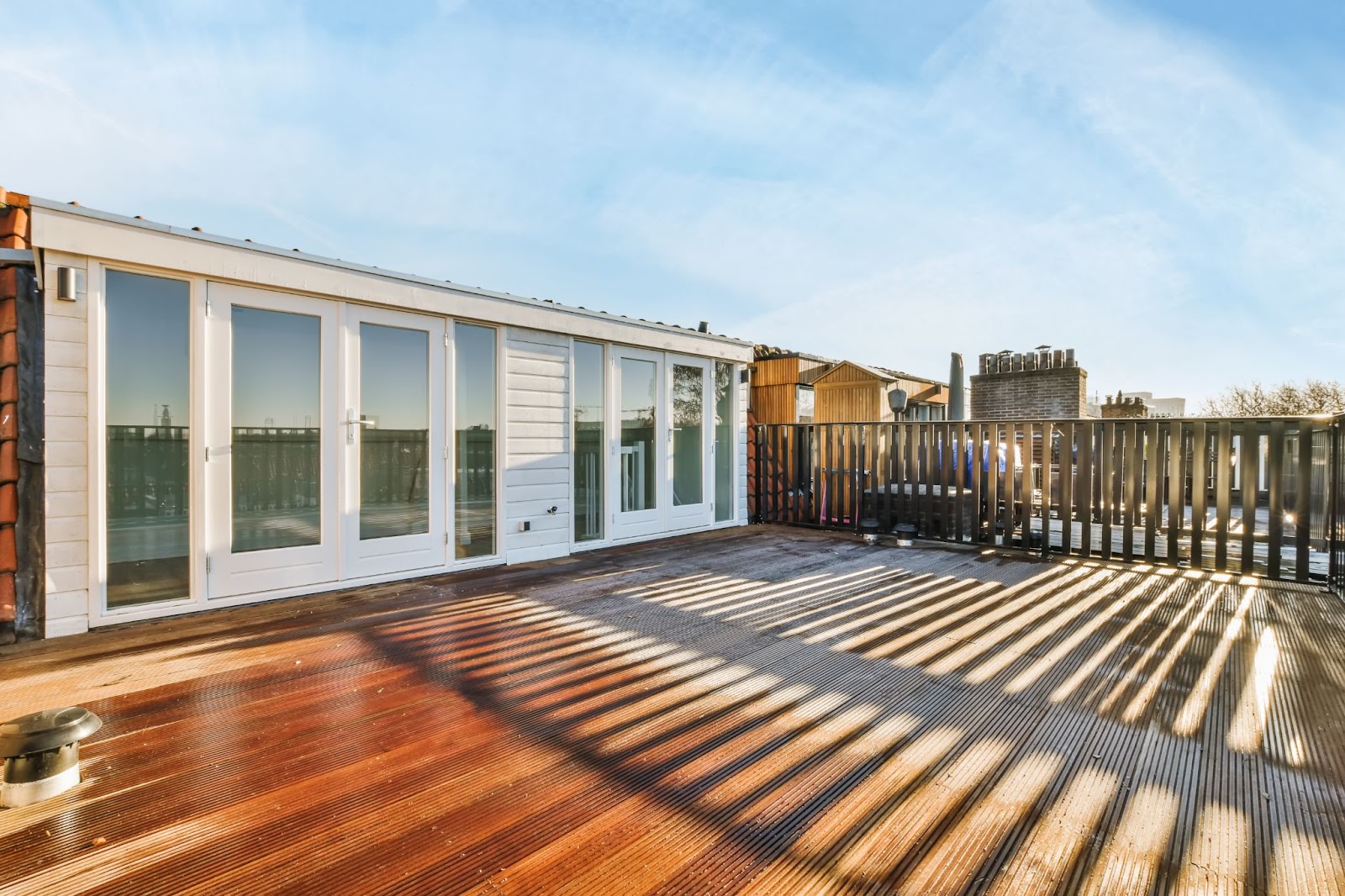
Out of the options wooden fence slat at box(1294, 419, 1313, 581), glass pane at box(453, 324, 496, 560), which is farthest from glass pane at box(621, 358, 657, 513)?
wooden fence slat at box(1294, 419, 1313, 581)

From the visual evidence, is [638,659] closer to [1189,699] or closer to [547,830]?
[547,830]

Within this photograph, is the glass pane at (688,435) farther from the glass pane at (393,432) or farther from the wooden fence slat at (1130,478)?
the wooden fence slat at (1130,478)

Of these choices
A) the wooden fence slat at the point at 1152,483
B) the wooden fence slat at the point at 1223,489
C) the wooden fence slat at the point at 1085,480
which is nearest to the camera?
the wooden fence slat at the point at 1223,489

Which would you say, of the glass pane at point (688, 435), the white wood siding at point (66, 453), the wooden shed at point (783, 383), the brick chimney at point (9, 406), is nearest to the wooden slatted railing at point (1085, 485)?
the glass pane at point (688, 435)

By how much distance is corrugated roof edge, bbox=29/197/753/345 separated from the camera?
279 cm

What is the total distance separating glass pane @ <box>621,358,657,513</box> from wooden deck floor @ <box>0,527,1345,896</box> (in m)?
2.27

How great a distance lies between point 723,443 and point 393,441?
3656 mm

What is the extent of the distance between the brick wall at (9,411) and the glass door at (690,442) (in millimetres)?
4453

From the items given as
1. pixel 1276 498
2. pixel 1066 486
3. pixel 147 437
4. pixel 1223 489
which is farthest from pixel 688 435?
pixel 1276 498

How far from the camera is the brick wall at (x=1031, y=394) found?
9305 millimetres

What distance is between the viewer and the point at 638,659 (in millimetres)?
2416

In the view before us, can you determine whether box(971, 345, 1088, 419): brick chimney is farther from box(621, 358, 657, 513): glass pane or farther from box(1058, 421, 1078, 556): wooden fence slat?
box(621, 358, 657, 513): glass pane

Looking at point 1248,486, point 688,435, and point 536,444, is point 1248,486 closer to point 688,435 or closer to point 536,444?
point 688,435

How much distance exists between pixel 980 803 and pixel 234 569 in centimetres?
384
